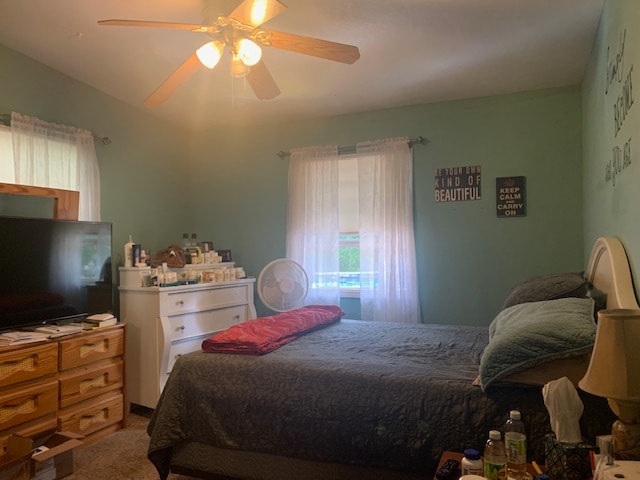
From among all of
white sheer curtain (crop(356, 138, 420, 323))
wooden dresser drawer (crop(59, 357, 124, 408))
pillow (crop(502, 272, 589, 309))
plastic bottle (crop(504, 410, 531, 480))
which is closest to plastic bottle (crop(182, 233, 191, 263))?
wooden dresser drawer (crop(59, 357, 124, 408))

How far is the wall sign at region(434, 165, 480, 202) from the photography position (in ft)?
12.0

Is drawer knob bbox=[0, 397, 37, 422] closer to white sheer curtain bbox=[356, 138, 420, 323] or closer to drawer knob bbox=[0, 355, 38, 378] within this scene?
drawer knob bbox=[0, 355, 38, 378]

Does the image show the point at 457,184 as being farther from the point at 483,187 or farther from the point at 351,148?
the point at 351,148

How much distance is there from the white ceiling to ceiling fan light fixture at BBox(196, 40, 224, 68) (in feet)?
0.61

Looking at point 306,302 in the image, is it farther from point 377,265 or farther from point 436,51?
point 436,51

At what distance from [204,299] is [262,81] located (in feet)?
5.86

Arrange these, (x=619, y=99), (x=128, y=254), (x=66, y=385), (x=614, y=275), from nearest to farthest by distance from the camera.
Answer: (x=614, y=275)
(x=619, y=99)
(x=66, y=385)
(x=128, y=254)

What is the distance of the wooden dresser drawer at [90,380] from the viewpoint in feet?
8.77

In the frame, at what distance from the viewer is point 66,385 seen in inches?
105

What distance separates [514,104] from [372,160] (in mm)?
1167

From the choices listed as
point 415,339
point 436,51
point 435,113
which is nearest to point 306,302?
point 415,339

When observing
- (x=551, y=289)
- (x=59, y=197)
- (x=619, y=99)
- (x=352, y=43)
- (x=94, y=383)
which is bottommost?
(x=94, y=383)

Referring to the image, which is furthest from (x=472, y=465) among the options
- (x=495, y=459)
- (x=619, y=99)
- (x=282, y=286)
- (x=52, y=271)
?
(x=52, y=271)

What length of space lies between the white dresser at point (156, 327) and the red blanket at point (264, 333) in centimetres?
88
